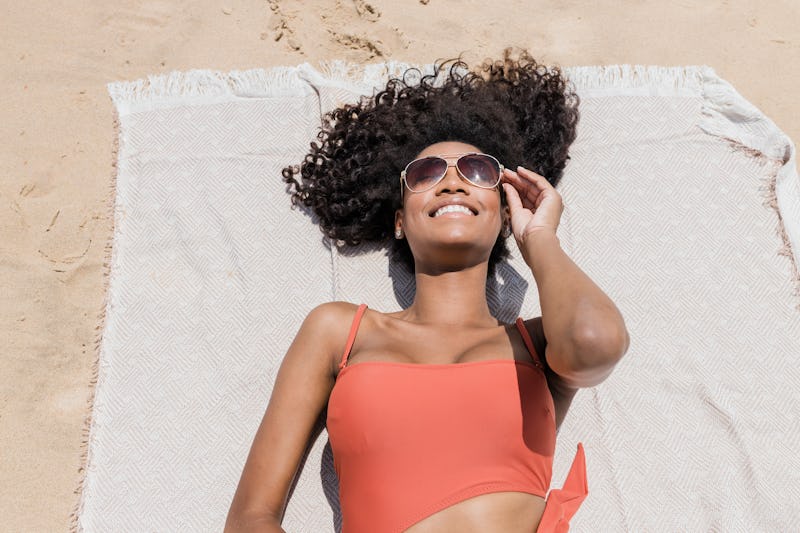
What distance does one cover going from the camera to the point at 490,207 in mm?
2988

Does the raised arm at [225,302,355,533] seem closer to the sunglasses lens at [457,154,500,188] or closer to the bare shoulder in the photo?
the bare shoulder

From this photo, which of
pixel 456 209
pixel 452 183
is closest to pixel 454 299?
pixel 456 209

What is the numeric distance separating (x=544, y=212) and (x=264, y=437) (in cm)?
150

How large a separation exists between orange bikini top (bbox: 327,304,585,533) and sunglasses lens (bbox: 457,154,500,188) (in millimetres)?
838

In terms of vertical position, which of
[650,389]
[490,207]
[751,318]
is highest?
[490,207]

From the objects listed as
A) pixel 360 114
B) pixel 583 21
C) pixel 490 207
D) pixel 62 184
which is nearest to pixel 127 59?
pixel 62 184

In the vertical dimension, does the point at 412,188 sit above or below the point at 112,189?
above

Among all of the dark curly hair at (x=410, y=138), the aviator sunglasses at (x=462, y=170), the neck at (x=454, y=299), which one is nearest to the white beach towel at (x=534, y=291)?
the dark curly hair at (x=410, y=138)

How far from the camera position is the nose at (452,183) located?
298 centimetres

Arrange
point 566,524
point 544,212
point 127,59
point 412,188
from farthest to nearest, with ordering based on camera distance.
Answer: point 127,59 < point 412,188 < point 544,212 < point 566,524

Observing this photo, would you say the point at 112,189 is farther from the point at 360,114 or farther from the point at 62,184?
the point at 360,114

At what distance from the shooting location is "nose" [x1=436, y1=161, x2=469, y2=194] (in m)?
2.98

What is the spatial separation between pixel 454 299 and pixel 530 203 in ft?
1.86

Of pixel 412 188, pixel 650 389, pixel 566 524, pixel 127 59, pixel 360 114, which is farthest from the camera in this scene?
pixel 127 59
